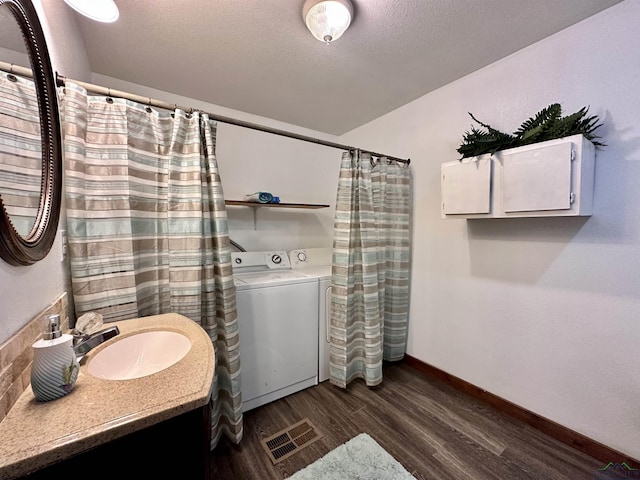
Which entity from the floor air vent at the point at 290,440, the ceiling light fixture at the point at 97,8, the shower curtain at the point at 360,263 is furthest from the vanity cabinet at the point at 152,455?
the ceiling light fixture at the point at 97,8

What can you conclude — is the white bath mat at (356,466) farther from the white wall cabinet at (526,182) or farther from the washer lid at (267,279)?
the white wall cabinet at (526,182)

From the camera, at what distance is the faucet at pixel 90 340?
2.67 feet

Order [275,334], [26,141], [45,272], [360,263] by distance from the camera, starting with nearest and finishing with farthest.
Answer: [26,141], [45,272], [275,334], [360,263]

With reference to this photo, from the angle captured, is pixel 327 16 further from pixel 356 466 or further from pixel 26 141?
pixel 356 466

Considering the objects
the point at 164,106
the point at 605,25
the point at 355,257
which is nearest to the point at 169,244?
the point at 164,106

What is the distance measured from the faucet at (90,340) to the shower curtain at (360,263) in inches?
54.6

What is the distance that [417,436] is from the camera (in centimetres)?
155

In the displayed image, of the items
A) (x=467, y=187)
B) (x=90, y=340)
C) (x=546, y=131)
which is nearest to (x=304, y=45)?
(x=467, y=187)

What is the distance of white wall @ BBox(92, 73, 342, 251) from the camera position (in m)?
2.41

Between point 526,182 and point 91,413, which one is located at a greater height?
point 526,182

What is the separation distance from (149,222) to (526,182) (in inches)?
82.0

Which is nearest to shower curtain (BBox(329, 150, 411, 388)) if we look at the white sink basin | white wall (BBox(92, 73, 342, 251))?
white wall (BBox(92, 73, 342, 251))

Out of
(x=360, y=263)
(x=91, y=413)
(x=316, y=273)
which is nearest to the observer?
(x=91, y=413)

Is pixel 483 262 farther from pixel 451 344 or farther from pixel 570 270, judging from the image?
pixel 451 344
